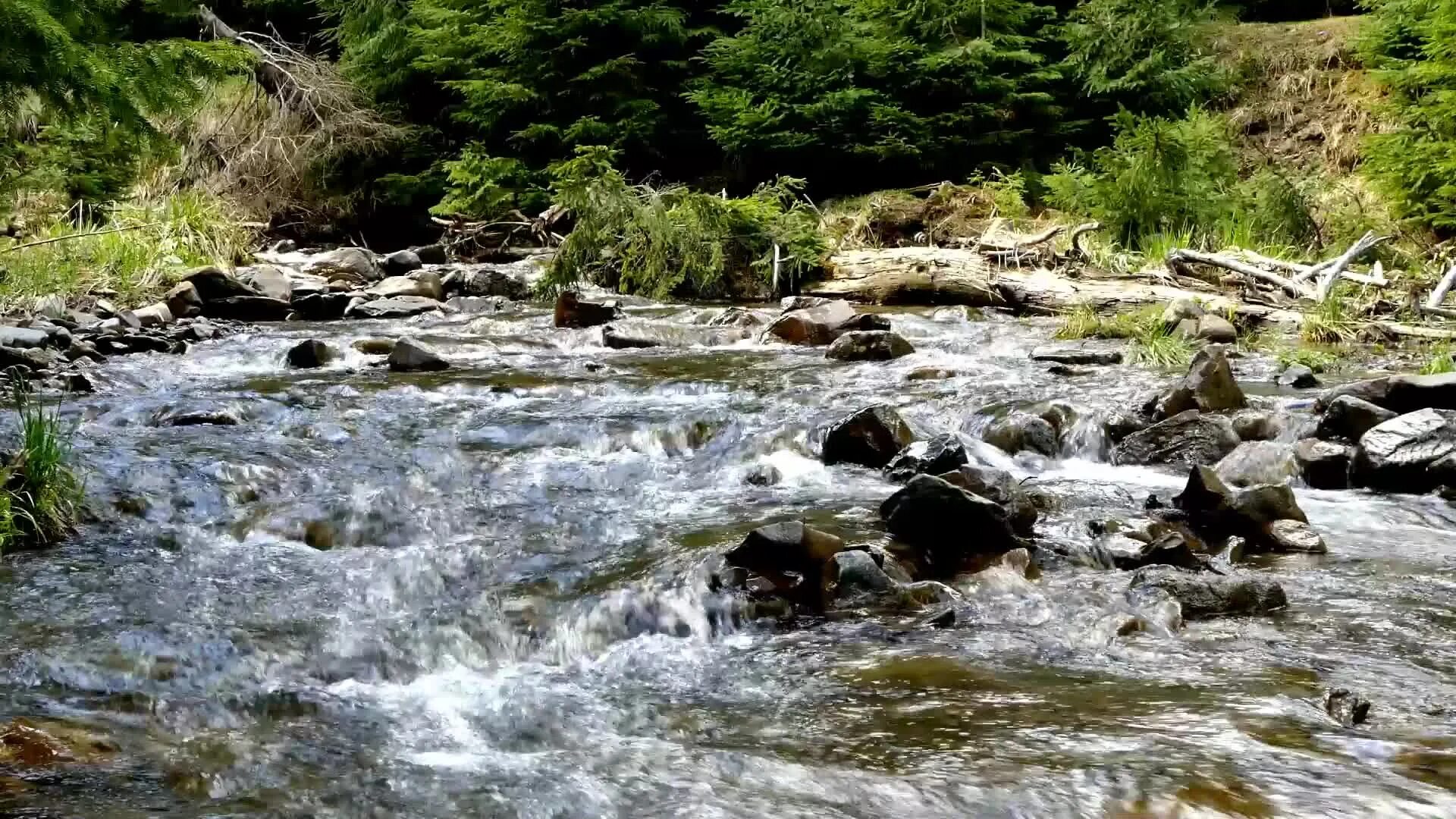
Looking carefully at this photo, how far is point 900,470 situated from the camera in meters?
5.99

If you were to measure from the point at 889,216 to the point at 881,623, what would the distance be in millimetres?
11287

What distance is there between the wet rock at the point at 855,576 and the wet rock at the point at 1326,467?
109 inches

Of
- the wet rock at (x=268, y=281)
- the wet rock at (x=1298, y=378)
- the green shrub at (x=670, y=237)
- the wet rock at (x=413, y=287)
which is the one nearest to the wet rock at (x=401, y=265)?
the wet rock at (x=413, y=287)

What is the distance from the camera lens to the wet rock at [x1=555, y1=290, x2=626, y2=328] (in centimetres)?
1071

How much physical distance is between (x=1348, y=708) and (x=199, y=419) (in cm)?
Result: 625

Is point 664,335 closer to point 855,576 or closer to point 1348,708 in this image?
point 855,576

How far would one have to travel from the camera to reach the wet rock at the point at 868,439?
6.30 m

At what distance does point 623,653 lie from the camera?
4.00 metres

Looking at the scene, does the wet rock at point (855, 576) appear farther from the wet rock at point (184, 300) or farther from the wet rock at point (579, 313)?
the wet rock at point (184, 300)

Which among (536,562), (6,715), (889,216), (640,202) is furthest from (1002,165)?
(6,715)

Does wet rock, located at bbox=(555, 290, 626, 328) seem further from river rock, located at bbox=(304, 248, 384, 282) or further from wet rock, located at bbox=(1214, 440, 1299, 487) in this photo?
wet rock, located at bbox=(1214, 440, 1299, 487)

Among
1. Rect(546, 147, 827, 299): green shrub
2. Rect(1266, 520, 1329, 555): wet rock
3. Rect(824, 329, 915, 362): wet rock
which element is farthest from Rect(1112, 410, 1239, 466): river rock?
Rect(546, 147, 827, 299): green shrub

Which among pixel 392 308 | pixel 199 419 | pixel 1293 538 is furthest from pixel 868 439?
pixel 392 308

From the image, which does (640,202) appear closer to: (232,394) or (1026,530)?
(232,394)
